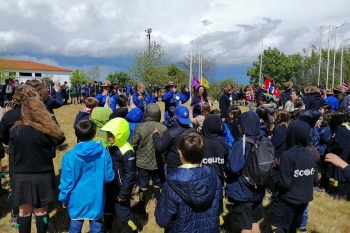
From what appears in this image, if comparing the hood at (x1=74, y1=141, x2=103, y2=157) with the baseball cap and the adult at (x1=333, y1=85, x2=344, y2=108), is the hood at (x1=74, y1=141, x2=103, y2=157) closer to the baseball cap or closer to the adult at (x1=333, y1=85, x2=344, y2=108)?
the baseball cap

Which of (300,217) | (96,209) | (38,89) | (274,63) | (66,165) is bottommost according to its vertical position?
(300,217)

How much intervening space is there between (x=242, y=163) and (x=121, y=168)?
1449mm

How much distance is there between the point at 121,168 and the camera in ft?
12.0

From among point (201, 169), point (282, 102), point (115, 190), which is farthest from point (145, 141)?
point (282, 102)

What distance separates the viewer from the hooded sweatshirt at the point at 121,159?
3533 millimetres

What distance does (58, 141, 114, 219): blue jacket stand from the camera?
10.2 ft

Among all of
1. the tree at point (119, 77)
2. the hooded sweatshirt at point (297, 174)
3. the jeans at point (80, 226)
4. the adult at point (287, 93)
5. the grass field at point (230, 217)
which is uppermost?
the tree at point (119, 77)

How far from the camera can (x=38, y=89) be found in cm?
446

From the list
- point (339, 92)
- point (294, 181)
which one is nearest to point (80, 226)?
point (294, 181)

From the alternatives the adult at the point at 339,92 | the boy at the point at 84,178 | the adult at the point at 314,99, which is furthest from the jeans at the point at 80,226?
the adult at the point at 339,92

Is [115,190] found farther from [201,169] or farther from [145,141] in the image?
[201,169]

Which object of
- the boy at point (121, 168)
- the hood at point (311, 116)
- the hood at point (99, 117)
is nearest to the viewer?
the boy at point (121, 168)

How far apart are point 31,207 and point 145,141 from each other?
5.63ft

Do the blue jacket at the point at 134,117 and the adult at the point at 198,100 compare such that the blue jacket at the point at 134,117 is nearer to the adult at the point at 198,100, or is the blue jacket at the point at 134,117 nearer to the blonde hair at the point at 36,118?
the blonde hair at the point at 36,118
